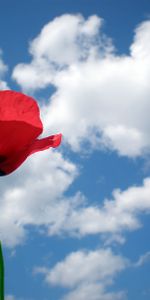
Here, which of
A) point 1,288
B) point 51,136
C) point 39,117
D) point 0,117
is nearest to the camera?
point 1,288

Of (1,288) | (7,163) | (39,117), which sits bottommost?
(1,288)

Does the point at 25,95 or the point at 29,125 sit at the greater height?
the point at 25,95

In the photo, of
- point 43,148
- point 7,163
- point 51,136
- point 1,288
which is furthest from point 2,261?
point 51,136

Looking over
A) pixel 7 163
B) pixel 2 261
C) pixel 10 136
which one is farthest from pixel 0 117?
pixel 2 261

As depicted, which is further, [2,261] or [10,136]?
[10,136]

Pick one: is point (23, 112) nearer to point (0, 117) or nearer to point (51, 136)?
point (0, 117)

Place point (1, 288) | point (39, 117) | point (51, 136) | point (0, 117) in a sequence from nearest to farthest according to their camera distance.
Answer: point (1, 288), point (0, 117), point (39, 117), point (51, 136)
